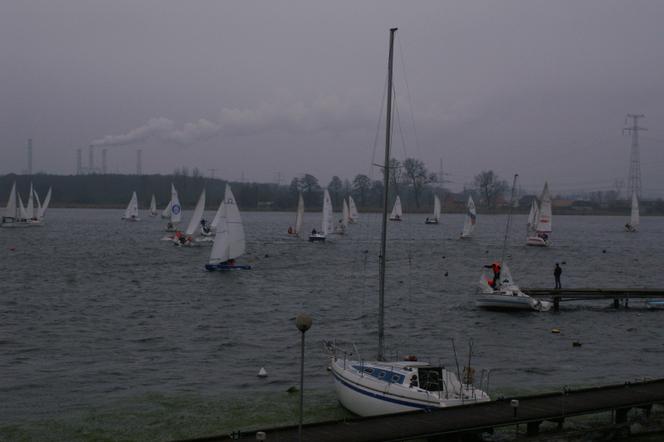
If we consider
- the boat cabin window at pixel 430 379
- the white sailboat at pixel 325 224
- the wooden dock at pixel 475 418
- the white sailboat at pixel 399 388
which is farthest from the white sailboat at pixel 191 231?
the wooden dock at pixel 475 418

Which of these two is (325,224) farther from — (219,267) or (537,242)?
(219,267)

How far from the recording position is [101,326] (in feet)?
108

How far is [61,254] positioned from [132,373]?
4813 centimetres

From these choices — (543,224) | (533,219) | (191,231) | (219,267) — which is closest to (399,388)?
(219,267)

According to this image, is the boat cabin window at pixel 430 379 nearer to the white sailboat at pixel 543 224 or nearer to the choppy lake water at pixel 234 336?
the choppy lake water at pixel 234 336

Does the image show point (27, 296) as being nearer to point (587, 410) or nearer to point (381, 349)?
point (381, 349)

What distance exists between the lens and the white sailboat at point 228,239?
53.8 metres

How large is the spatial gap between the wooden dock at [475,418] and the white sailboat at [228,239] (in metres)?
37.3

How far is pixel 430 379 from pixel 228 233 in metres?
37.5

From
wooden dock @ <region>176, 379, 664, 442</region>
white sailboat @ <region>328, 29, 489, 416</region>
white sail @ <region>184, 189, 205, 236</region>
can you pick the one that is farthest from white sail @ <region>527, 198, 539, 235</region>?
white sailboat @ <region>328, 29, 489, 416</region>

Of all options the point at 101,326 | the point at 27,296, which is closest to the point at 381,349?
the point at 101,326

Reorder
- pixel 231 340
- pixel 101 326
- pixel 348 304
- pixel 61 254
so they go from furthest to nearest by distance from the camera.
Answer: pixel 61 254
pixel 348 304
pixel 101 326
pixel 231 340

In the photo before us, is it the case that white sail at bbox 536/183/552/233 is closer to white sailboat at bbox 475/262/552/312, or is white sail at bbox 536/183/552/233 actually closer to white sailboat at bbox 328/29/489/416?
white sailboat at bbox 475/262/552/312

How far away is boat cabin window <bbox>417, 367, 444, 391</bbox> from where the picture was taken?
60.0 feet
